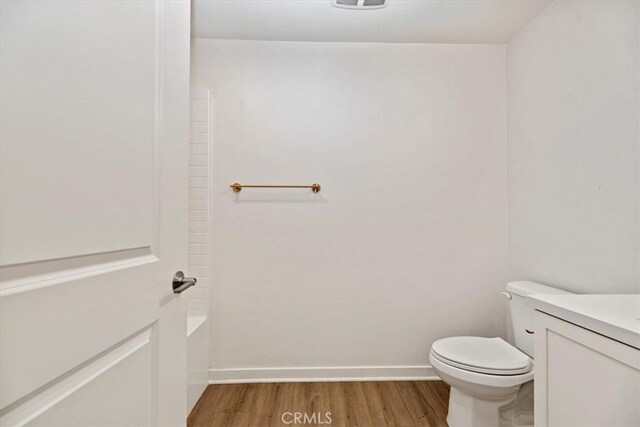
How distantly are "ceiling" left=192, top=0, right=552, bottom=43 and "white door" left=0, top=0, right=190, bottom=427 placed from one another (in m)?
1.18

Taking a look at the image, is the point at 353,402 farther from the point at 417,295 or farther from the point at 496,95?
the point at 496,95

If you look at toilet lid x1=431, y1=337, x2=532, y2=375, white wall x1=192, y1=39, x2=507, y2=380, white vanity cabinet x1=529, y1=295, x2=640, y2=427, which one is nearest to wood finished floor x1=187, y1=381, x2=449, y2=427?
white wall x1=192, y1=39, x2=507, y2=380

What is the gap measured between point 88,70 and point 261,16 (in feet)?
5.41

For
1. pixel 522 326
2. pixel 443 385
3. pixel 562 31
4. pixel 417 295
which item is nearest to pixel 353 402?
pixel 443 385

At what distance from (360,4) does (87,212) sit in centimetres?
182

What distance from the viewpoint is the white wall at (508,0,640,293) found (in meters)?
1.39

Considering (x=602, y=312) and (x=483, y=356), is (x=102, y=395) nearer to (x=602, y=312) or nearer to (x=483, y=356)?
(x=602, y=312)

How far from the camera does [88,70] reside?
60 centimetres

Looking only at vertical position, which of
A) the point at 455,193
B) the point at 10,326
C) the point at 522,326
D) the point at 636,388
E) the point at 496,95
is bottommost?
the point at 522,326

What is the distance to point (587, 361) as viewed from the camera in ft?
2.85

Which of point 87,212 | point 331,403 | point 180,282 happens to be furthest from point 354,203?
point 87,212

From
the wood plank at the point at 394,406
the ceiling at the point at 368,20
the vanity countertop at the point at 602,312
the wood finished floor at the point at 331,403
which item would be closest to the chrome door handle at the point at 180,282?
the vanity countertop at the point at 602,312

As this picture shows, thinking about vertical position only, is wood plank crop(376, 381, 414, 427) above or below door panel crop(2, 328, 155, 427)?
below

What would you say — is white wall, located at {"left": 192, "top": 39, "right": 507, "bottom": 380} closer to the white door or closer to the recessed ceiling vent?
the recessed ceiling vent
